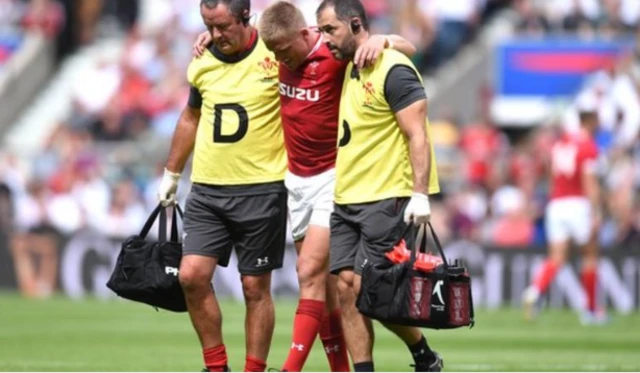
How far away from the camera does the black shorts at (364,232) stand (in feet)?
40.3

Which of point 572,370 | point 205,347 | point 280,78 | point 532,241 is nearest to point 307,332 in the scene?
point 205,347

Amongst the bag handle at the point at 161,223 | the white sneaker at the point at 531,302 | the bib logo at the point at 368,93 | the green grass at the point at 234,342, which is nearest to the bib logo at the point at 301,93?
the bib logo at the point at 368,93

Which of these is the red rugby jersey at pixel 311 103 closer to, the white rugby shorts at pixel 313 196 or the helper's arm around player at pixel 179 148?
the white rugby shorts at pixel 313 196

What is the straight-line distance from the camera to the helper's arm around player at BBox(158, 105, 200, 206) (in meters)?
13.1

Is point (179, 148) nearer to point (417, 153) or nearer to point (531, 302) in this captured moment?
point (417, 153)

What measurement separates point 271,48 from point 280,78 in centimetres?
32

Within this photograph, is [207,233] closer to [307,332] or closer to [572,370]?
[307,332]

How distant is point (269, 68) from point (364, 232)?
1.44 m

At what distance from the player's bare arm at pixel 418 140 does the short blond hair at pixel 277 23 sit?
102cm

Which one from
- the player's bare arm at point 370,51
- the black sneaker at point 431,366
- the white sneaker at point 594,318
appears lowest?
the white sneaker at point 594,318

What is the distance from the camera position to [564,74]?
28.2m

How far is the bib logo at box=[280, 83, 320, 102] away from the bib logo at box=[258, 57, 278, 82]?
17cm

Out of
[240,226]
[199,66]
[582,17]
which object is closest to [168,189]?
[240,226]

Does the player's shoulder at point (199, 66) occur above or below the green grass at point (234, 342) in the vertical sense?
above
